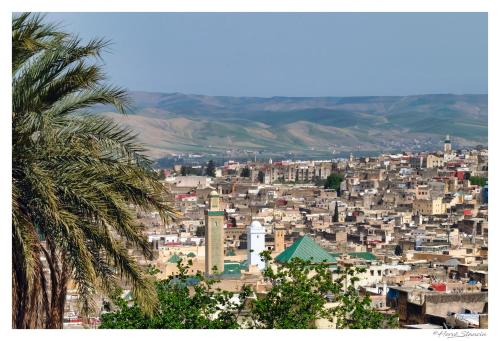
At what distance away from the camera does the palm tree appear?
16.4ft

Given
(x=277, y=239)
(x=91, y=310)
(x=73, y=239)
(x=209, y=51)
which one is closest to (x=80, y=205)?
(x=73, y=239)

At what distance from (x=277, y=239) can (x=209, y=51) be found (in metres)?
57.7

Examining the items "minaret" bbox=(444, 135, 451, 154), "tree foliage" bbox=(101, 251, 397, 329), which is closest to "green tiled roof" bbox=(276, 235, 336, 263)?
"tree foliage" bbox=(101, 251, 397, 329)

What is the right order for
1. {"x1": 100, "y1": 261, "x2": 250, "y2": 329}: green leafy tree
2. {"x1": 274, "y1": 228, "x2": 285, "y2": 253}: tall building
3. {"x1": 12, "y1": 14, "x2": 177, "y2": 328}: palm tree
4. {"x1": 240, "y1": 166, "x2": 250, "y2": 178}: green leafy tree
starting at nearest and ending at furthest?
1. {"x1": 12, "y1": 14, "x2": 177, "y2": 328}: palm tree
2. {"x1": 100, "y1": 261, "x2": 250, "y2": 329}: green leafy tree
3. {"x1": 274, "y1": 228, "x2": 285, "y2": 253}: tall building
4. {"x1": 240, "y1": 166, "x2": 250, "y2": 178}: green leafy tree

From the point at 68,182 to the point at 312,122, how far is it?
5377 inches

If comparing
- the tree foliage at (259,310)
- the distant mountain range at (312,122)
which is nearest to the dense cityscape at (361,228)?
the tree foliage at (259,310)

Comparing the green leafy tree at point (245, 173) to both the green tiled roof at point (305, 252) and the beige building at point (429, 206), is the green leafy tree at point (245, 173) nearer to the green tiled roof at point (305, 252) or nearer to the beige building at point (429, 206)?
the beige building at point (429, 206)

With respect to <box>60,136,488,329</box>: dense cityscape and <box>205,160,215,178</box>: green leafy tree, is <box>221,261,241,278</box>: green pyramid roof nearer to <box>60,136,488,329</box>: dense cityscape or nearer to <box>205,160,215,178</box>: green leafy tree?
<box>60,136,488,329</box>: dense cityscape

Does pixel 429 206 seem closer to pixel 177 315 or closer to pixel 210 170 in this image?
pixel 210 170

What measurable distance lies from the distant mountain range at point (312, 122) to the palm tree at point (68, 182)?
11330cm

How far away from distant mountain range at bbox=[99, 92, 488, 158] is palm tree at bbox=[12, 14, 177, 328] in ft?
372

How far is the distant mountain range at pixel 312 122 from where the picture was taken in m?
126

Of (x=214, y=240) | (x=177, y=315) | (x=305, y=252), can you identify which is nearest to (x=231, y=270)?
(x=305, y=252)
